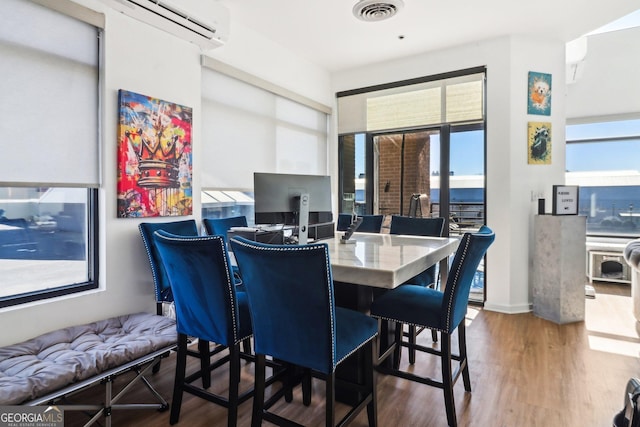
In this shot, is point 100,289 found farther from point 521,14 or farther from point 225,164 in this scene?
point 521,14

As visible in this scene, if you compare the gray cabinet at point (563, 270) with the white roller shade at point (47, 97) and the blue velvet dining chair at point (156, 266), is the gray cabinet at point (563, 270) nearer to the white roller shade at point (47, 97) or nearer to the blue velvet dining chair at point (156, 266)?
the blue velvet dining chair at point (156, 266)

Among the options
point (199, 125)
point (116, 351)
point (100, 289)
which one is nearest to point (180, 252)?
point (116, 351)

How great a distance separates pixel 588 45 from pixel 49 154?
657 cm

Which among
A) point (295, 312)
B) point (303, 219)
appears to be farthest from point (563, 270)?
point (295, 312)

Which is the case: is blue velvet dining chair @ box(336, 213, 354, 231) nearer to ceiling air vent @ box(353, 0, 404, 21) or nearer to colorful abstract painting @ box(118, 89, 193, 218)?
colorful abstract painting @ box(118, 89, 193, 218)

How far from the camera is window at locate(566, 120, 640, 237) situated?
5.35 m

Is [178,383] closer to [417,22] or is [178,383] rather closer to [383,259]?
[383,259]

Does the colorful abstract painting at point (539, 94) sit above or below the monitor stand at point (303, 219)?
above

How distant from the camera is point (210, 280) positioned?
1698 mm

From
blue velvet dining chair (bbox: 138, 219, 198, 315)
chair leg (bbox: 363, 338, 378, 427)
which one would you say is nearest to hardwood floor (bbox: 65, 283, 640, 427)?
chair leg (bbox: 363, 338, 378, 427)

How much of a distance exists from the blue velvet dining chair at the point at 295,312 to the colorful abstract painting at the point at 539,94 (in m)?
3.49

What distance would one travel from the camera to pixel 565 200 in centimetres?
367

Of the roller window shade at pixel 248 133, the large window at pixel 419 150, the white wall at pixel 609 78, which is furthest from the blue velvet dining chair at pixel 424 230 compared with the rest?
the white wall at pixel 609 78

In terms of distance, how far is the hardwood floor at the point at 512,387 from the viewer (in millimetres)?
1976
